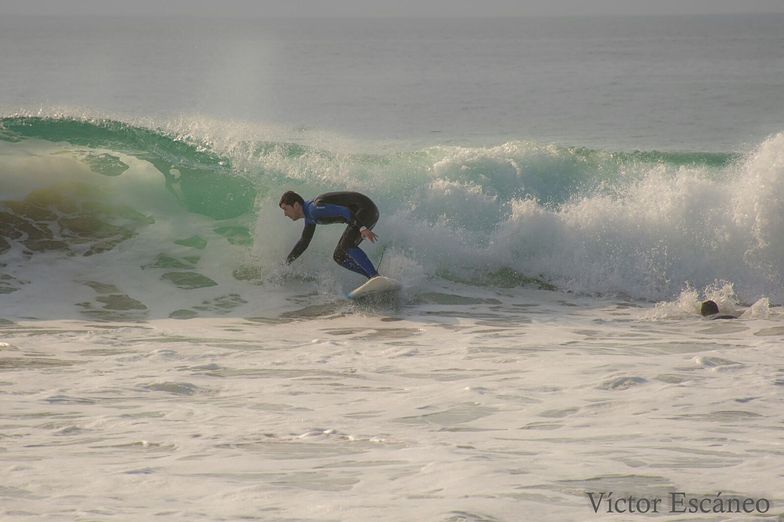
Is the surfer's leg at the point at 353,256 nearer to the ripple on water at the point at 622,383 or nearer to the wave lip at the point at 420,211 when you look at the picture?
the wave lip at the point at 420,211

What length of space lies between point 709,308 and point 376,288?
3.38 meters

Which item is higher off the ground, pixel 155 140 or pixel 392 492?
pixel 155 140

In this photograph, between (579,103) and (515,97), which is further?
(515,97)

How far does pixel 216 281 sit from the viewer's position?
41.4 ft

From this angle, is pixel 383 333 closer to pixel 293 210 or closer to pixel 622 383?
pixel 293 210

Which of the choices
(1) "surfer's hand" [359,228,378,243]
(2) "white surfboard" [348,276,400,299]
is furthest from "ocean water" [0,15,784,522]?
(1) "surfer's hand" [359,228,378,243]

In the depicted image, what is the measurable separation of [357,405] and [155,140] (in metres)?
10.4

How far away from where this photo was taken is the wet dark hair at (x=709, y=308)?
10609 mm

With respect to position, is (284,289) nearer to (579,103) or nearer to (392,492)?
(392,492)

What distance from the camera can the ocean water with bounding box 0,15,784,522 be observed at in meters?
5.66

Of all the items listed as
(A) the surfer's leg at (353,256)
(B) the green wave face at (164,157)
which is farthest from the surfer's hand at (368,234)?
(B) the green wave face at (164,157)

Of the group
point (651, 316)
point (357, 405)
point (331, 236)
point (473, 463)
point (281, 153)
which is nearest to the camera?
point (473, 463)

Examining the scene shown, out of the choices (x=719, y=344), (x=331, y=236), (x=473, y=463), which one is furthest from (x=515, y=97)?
(x=473, y=463)

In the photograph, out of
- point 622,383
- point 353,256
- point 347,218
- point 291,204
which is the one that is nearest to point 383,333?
point 353,256
